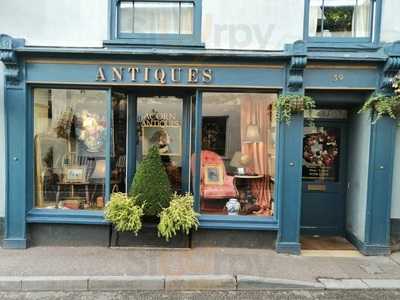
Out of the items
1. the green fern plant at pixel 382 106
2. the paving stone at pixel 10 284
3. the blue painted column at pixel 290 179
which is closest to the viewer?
the paving stone at pixel 10 284

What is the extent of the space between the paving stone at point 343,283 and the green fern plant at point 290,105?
2372 millimetres

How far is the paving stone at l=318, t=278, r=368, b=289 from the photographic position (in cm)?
480

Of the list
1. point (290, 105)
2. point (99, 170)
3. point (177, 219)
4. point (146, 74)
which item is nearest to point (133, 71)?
point (146, 74)

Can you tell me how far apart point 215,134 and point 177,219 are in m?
1.61

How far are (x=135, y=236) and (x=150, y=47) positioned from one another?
3051 mm

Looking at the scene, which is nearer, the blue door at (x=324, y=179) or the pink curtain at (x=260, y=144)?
the pink curtain at (x=260, y=144)

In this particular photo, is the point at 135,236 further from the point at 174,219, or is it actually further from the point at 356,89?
the point at 356,89

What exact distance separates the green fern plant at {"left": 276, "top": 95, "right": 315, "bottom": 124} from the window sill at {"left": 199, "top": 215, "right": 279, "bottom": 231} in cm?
165

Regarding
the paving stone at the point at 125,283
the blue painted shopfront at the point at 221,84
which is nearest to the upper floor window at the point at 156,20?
the blue painted shopfront at the point at 221,84

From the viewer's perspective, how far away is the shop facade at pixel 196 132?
575 centimetres

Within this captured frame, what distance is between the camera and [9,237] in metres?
5.85

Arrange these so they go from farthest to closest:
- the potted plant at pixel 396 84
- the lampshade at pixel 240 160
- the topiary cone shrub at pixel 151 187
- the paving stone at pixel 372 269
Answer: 1. the lampshade at pixel 240 160
2. the topiary cone shrub at pixel 151 187
3. the potted plant at pixel 396 84
4. the paving stone at pixel 372 269

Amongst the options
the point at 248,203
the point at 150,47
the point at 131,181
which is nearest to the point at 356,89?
the point at 248,203

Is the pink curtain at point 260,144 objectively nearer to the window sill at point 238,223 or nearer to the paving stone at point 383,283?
the window sill at point 238,223
